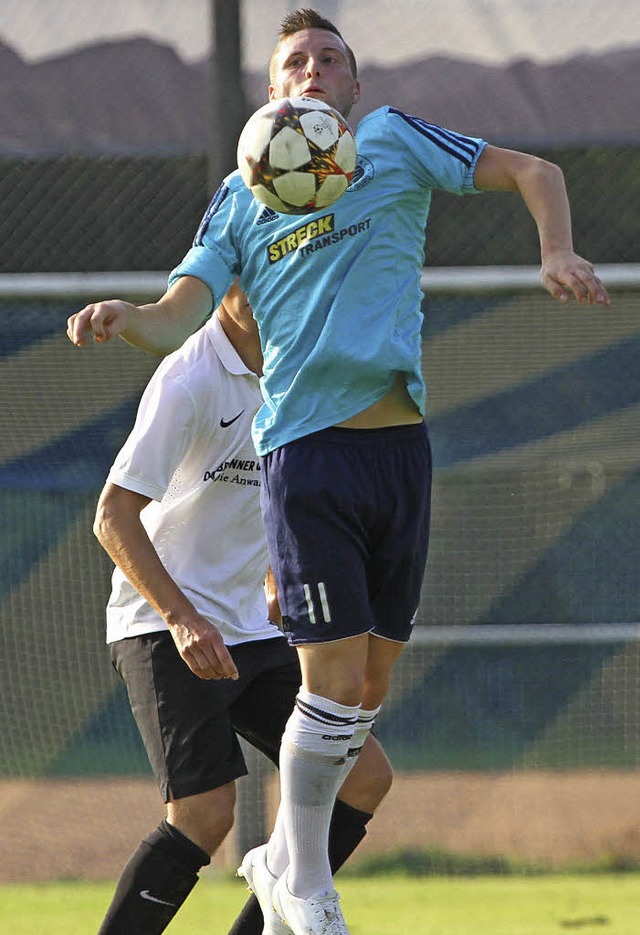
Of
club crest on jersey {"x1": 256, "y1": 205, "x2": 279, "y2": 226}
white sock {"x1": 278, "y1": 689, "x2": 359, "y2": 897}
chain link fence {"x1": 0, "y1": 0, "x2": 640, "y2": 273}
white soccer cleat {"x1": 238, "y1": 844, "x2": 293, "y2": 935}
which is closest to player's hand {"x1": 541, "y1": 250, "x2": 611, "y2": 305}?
club crest on jersey {"x1": 256, "y1": 205, "x2": 279, "y2": 226}

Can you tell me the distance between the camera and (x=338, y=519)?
9.18ft

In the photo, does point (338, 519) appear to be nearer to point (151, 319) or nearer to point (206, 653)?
point (206, 653)

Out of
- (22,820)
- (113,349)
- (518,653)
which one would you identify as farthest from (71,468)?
(518,653)

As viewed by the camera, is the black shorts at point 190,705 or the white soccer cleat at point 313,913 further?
the black shorts at point 190,705

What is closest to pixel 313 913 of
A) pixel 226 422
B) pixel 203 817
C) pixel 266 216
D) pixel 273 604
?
pixel 203 817

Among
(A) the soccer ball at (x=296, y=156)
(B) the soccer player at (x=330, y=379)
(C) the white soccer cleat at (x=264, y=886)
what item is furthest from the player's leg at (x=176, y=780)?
(A) the soccer ball at (x=296, y=156)

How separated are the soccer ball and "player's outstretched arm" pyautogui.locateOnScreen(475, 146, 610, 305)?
0.28 metres

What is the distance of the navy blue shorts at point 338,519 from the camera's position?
278 centimetres

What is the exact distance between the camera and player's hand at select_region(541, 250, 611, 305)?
2484 millimetres

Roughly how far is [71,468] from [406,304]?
2423 millimetres

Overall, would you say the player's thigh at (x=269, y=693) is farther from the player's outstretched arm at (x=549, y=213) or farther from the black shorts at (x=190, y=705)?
the player's outstretched arm at (x=549, y=213)

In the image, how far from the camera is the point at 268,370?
2.86 m

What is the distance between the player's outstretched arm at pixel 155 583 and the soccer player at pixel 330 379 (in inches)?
7.4

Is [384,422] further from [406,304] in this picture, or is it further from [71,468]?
[71,468]
